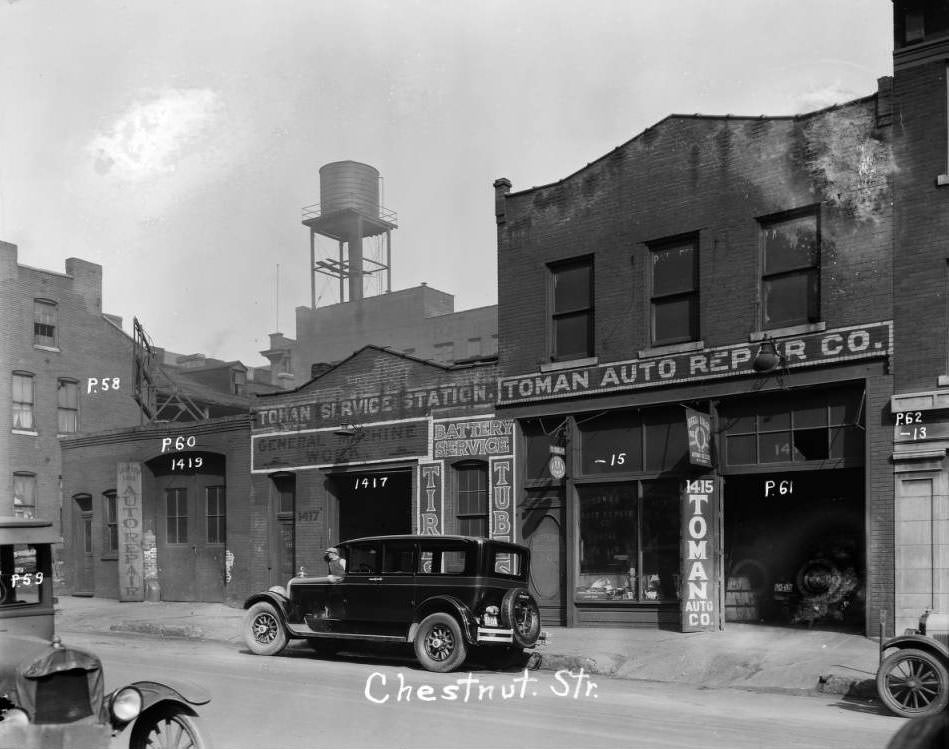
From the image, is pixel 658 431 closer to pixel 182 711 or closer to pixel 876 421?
pixel 876 421

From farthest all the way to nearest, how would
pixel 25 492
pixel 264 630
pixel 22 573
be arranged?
pixel 25 492 → pixel 264 630 → pixel 22 573

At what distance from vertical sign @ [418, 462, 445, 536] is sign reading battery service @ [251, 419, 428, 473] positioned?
1.52ft

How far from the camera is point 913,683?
10.7 meters

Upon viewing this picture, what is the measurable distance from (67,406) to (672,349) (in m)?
27.5

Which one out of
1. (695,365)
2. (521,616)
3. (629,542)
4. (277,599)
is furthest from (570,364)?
(277,599)

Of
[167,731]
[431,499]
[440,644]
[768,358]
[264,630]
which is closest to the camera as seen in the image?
[167,731]

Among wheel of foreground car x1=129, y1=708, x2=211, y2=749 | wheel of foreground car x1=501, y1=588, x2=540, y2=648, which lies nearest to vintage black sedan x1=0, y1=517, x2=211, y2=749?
wheel of foreground car x1=129, y1=708, x2=211, y2=749

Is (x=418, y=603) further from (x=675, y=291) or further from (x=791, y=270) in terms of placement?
(x=791, y=270)

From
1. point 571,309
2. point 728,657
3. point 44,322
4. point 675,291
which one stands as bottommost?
point 728,657

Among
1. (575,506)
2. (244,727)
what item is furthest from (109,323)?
(244,727)

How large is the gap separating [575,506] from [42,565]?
11.2 meters

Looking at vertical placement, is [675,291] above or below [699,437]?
above

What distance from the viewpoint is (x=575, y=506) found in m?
19.1

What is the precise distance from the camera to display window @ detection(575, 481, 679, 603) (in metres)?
18.1
